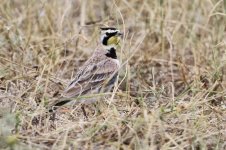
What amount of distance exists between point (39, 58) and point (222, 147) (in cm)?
223

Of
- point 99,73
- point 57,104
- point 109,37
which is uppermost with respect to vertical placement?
point 109,37

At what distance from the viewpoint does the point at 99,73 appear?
19.1 ft

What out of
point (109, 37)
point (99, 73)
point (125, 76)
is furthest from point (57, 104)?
point (109, 37)

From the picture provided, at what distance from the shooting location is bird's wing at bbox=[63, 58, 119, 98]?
555 centimetres

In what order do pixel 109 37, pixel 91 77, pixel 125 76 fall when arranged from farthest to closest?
pixel 109 37, pixel 91 77, pixel 125 76

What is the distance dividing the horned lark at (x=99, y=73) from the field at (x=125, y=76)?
99 mm

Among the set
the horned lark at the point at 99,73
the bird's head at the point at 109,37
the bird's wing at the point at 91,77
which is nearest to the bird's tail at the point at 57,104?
the horned lark at the point at 99,73

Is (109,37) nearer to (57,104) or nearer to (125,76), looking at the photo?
(125,76)

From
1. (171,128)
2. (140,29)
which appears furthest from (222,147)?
(140,29)

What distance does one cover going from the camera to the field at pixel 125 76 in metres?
4.68

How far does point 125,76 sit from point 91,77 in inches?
16.1

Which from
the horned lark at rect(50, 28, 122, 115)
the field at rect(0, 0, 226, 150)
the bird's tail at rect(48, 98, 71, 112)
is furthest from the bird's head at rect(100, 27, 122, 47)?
the bird's tail at rect(48, 98, 71, 112)

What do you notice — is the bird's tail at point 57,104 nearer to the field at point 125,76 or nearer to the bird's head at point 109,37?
the field at point 125,76

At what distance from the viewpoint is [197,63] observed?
6688 mm
